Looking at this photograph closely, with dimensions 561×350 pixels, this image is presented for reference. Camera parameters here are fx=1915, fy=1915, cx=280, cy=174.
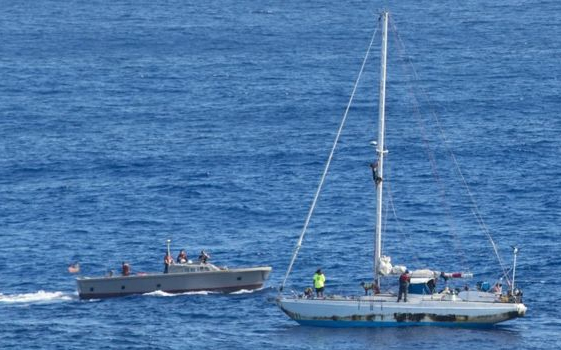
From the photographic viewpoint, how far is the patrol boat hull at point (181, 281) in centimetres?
12794

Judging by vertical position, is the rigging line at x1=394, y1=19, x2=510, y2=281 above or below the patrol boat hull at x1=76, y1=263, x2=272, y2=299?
above

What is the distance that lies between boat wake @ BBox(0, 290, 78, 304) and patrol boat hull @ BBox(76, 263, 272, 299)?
1207 mm

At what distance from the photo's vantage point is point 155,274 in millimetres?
128250

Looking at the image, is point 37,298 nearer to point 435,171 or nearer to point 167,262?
point 167,262

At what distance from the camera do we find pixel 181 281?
128 metres

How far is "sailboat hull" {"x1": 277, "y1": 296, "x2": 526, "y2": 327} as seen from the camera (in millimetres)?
114688

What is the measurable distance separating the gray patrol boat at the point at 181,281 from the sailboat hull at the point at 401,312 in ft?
38.7

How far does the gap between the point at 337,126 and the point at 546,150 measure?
2433cm

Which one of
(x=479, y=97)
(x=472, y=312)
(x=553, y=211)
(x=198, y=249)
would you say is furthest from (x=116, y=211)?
(x=479, y=97)

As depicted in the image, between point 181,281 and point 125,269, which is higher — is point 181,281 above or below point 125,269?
below

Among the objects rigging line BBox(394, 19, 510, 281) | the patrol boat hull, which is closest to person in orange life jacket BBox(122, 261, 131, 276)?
the patrol boat hull

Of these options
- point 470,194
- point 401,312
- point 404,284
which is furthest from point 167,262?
point 470,194

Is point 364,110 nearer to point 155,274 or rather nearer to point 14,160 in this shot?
point 14,160

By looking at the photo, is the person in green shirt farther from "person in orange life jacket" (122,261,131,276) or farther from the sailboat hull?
"person in orange life jacket" (122,261,131,276)
